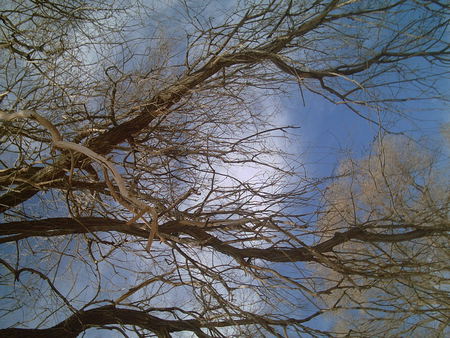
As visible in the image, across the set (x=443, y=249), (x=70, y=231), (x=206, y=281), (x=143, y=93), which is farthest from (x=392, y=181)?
(x=70, y=231)

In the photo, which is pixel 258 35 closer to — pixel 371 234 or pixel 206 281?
pixel 371 234

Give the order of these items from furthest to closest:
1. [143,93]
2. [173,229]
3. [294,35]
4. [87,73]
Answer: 1. [143,93]
2. [87,73]
3. [173,229]
4. [294,35]

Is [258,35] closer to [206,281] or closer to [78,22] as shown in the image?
[78,22]

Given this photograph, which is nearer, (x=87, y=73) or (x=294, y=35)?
(x=294, y=35)

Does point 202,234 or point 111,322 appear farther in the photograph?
point 111,322

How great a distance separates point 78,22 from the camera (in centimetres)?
309

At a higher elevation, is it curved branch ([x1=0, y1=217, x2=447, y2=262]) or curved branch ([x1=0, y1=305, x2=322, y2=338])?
curved branch ([x1=0, y1=217, x2=447, y2=262])

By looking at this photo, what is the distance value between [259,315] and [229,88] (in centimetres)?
212

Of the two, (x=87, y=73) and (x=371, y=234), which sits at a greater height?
A: (x=87, y=73)

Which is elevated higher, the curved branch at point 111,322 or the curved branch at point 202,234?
the curved branch at point 202,234

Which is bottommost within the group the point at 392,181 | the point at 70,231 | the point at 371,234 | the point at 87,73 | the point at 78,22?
the point at 371,234

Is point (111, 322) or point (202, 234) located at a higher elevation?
point (202, 234)

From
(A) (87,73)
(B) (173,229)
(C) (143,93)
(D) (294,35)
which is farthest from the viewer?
(C) (143,93)

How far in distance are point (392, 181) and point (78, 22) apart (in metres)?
3.31
